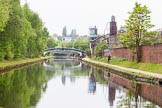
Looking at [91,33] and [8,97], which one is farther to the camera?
[91,33]

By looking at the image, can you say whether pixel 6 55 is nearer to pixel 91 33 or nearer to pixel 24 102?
pixel 24 102

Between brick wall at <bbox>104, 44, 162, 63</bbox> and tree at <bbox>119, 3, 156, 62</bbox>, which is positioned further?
tree at <bbox>119, 3, 156, 62</bbox>

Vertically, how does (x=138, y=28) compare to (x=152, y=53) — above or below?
above

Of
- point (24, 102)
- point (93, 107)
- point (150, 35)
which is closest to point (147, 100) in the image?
point (93, 107)

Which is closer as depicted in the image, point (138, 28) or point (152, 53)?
point (152, 53)

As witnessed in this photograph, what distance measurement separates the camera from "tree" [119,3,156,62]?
5056 cm

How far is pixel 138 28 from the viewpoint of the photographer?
2008 inches

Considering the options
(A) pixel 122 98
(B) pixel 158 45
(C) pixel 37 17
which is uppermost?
(C) pixel 37 17

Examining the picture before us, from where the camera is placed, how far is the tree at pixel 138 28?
50562 millimetres

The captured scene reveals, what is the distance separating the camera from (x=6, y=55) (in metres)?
63.2

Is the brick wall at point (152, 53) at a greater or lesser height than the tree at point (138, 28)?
lesser

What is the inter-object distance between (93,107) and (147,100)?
14.0 feet

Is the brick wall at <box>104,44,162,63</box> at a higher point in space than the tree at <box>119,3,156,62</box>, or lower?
lower

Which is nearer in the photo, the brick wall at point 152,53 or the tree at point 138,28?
the brick wall at point 152,53
